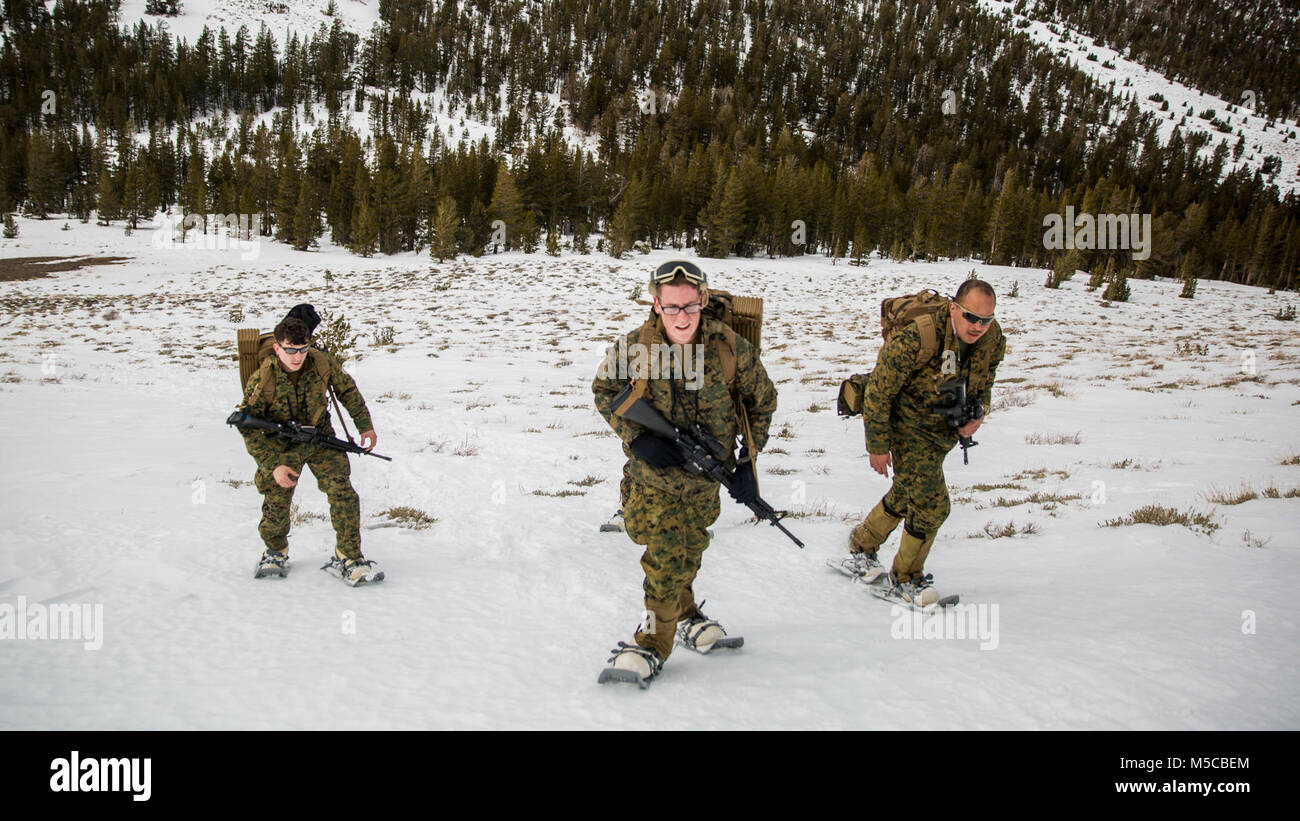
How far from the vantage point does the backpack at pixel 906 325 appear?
175 inches

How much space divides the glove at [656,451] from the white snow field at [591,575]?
127 cm

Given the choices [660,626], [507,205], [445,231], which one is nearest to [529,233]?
[507,205]

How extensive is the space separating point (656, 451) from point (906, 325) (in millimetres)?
2478

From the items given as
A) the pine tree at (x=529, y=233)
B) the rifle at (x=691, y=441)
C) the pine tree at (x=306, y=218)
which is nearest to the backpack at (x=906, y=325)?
the rifle at (x=691, y=441)

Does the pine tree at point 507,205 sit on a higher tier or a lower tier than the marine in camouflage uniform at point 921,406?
higher

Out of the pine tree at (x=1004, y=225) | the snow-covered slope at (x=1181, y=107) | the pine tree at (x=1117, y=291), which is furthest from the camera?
the snow-covered slope at (x=1181, y=107)

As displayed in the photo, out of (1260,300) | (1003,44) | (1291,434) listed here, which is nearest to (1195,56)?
(1003,44)

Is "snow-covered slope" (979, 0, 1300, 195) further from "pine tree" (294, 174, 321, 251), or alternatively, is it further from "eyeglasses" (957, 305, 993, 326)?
"eyeglasses" (957, 305, 993, 326)

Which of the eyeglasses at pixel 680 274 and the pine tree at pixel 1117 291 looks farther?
the pine tree at pixel 1117 291

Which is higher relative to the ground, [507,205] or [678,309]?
[507,205]

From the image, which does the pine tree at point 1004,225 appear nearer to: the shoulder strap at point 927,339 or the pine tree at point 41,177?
the shoulder strap at point 927,339

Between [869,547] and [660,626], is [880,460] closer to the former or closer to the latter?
[869,547]

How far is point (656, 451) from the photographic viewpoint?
11.0 feet

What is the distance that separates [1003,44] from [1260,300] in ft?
545
